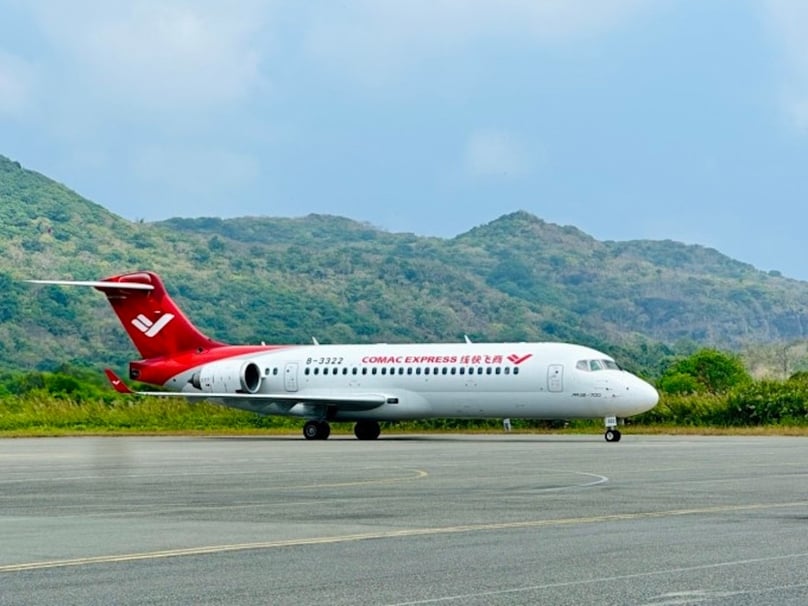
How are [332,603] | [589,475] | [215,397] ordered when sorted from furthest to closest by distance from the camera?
[215,397] < [589,475] < [332,603]

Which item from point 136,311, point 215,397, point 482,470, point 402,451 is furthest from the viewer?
point 136,311

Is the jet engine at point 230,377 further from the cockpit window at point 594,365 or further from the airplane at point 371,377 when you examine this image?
the cockpit window at point 594,365

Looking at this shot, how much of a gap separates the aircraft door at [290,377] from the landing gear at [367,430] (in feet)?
9.19

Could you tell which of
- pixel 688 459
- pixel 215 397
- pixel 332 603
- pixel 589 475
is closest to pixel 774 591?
pixel 332 603

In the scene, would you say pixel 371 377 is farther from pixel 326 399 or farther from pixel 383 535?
pixel 383 535

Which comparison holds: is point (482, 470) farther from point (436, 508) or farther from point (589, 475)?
point (436, 508)

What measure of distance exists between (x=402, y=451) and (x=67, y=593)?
27859 millimetres

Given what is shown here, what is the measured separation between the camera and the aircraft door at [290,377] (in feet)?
185

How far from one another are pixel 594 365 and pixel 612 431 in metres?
2.45

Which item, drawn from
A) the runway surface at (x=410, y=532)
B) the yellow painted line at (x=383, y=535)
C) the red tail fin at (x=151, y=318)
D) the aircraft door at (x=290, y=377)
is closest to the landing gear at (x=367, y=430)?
the aircraft door at (x=290, y=377)

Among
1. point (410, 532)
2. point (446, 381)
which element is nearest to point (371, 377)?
point (446, 381)

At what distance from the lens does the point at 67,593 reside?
505 inches

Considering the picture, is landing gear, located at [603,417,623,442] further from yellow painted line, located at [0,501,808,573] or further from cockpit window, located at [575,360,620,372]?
yellow painted line, located at [0,501,808,573]

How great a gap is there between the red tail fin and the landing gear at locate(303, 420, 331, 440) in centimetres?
715
